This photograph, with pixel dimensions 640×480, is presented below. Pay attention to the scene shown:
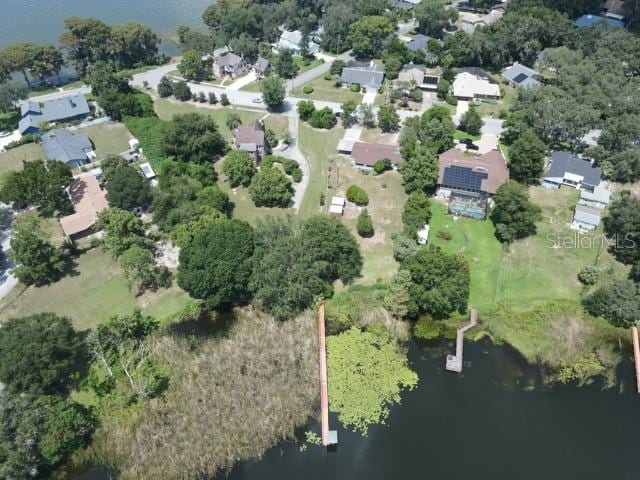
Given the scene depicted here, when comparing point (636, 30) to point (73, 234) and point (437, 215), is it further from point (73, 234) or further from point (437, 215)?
point (73, 234)

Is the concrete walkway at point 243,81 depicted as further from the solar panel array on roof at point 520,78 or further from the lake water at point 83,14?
the solar panel array on roof at point 520,78

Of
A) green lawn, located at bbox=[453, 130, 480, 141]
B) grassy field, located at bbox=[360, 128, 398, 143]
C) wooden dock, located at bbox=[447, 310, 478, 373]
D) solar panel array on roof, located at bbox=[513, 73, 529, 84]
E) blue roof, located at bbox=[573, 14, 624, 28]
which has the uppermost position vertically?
blue roof, located at bbox=[573, 14, 624, 28]

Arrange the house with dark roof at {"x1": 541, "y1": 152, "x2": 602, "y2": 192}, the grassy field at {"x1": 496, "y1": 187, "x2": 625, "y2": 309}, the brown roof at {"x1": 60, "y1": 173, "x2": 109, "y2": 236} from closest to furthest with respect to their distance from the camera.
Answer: the grassy field at {"x1": 496, "y1": 187, "x2": 625, "y2": 309} → the brown roof at {"x1": 60, "y1": 173, "x2": 109, "y2": 236} → the house with dark roof at {"x1": 541, "y1": 152, "x2": 602, "y2": 192}

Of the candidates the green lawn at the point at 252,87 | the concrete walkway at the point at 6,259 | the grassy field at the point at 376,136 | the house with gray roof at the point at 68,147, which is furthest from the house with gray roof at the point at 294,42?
the concrete walkway at the point at 6,259

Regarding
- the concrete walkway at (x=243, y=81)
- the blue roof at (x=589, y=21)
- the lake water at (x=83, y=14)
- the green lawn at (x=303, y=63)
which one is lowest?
the concrete walkway at (x=243, y=81)

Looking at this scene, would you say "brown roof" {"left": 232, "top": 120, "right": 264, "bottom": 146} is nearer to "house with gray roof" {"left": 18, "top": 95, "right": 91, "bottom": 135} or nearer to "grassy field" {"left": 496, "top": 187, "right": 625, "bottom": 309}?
"house with gray roof" {"left": 18, "top": 95, "right": 91, "bottom": 135}

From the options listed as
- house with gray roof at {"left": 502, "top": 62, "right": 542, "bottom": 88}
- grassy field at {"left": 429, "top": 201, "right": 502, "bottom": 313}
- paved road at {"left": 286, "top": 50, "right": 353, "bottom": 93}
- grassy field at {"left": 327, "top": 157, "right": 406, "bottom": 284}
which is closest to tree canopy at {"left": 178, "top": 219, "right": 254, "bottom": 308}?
grassy field at {"left": 327, "top": 157, "right": 406, "bottom": 284}
